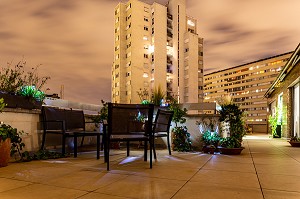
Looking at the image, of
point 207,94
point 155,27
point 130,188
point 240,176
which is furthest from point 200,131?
point 207,94

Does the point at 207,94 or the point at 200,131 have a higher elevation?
the point at 207,94

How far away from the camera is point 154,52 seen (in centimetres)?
4625

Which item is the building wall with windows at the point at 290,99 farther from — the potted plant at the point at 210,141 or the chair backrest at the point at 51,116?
the chair backrest at the point at 51,116

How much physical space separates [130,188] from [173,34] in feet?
164

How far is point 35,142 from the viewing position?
477 cm

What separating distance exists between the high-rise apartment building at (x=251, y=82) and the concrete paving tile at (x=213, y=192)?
58.7 m

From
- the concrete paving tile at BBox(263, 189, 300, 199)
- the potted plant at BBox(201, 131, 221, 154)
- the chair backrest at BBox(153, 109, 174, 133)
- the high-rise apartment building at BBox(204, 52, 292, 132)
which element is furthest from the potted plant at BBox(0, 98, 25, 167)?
the high-rise apartment building at BBox(204, 52, 292, 132)

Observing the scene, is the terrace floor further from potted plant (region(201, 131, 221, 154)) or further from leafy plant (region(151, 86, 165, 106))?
leafy plant (region(151, 86, 165, 106))

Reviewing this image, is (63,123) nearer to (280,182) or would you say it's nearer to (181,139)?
(181,139)

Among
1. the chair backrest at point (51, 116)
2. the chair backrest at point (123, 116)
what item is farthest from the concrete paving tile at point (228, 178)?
the chair backrest at point (51, 116)

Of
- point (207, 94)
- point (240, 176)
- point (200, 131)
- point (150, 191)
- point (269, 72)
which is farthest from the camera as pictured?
point (207, 94)

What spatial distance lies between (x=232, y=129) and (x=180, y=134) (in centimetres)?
109

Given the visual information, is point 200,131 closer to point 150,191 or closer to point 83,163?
point 83,163

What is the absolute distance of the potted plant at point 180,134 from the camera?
18.7 ft
